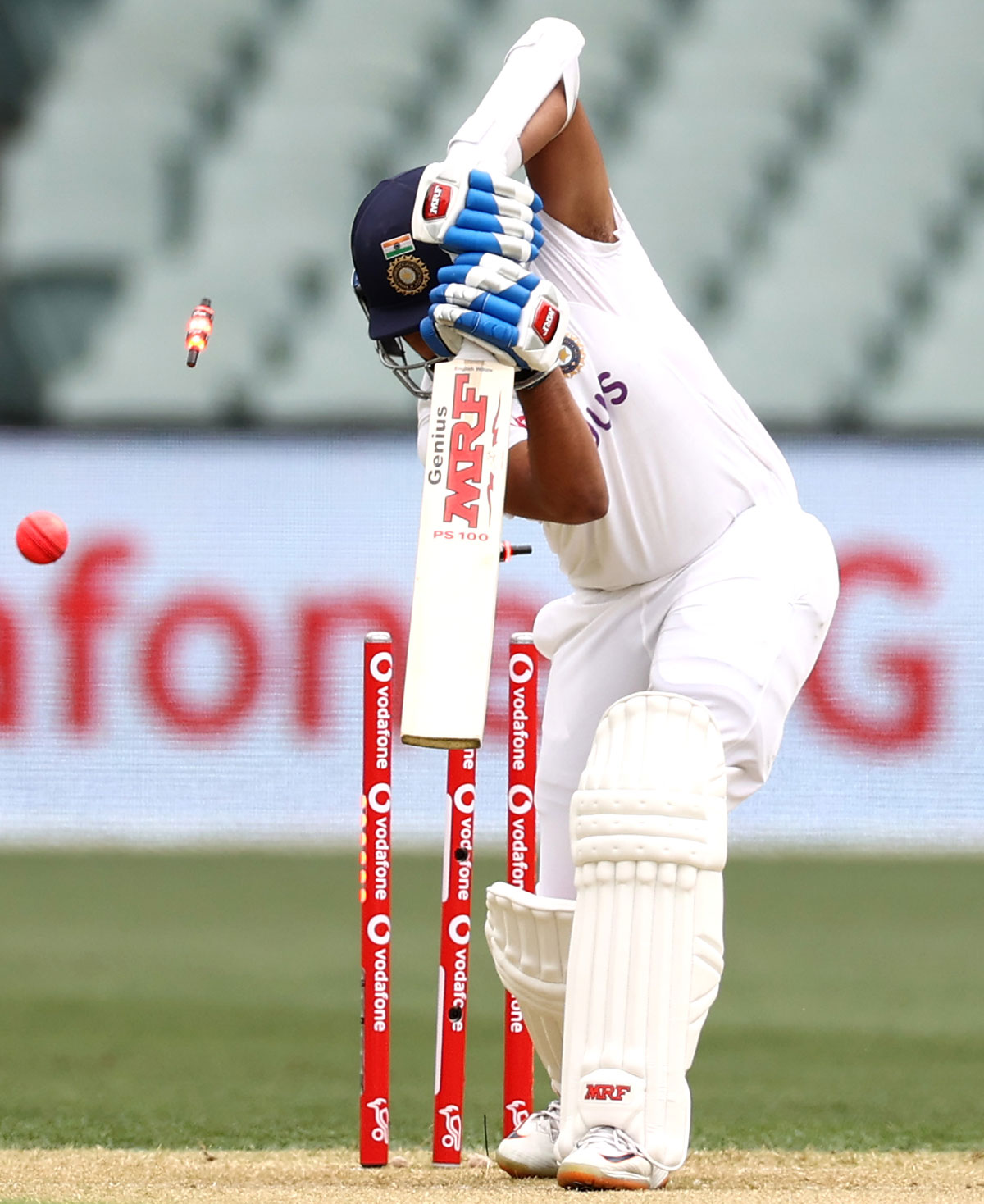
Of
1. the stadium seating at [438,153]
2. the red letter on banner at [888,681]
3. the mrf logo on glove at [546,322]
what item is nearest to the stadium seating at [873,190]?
the stadium seating at [438,153]

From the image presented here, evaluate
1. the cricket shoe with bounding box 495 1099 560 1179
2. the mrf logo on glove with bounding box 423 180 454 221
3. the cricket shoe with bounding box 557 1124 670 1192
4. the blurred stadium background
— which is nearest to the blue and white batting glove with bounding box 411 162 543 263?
the mrf logo on glove with bounding box 423 180 454 221

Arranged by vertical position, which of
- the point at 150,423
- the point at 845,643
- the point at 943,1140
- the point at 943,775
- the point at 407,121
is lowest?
the point at 943,1140

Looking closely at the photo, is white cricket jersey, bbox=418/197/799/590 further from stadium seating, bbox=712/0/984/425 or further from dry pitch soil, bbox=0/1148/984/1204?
stadium seating, bbox=712/0/984/425

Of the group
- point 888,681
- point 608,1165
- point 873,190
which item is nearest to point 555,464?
point 608,1165

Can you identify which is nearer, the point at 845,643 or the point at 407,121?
the point at 845,643

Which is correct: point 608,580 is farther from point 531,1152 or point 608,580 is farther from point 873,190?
point 873,190

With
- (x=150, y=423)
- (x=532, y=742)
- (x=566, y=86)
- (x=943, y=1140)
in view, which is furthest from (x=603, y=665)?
(x=150, y=423)

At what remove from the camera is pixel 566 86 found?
7.36ft

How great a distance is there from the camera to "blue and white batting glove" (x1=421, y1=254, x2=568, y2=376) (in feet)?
6.70

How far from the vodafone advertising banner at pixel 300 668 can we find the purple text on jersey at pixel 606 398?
502 centimetres

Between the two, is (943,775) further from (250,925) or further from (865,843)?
(250,925)

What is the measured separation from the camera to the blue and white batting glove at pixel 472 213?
2049 mm

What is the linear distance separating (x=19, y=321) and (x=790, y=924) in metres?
4.43

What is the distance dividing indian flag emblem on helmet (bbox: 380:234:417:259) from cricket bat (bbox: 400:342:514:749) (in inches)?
6.2
